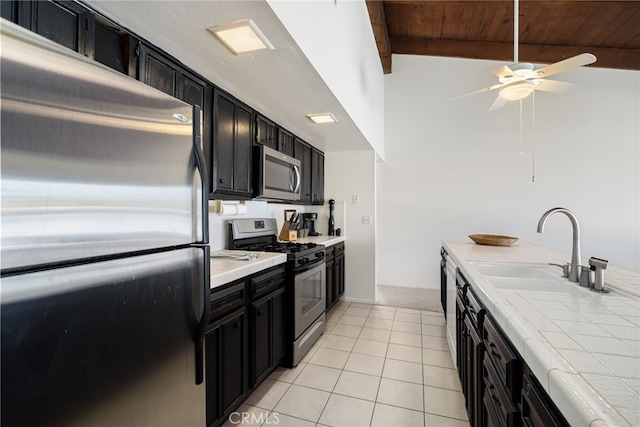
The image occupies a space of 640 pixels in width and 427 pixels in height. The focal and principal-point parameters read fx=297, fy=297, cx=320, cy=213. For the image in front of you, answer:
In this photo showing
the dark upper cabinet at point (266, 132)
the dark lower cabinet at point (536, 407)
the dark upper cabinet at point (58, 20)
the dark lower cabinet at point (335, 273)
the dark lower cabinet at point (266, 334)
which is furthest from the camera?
the dark lower cabinet at point (335, 273)

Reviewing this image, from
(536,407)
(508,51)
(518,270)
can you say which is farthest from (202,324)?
(508,51)

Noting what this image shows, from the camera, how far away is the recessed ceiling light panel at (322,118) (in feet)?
8.55

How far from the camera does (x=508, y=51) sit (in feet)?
14.0

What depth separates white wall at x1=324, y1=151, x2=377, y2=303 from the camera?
407cm

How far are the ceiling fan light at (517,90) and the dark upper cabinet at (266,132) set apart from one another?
2056 millimetres

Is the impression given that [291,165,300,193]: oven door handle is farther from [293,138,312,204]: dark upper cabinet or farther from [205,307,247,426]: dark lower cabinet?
[205,307,247,426]: dark lower cabinet

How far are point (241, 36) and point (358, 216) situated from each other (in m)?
2.98

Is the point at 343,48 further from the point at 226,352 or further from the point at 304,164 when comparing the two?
the point at 226,352

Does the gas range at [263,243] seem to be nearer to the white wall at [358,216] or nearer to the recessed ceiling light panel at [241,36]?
the white wall at [358,216]

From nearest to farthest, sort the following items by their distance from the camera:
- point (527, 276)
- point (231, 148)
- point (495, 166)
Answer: point (527, 276)
point (231, 148)
point (495, 166)

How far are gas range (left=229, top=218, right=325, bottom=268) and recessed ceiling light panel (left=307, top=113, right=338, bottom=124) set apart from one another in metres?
1.11

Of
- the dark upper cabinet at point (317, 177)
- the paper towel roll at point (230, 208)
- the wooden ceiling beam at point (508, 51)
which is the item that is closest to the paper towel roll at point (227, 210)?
the paper towel roll at point (230, 208)

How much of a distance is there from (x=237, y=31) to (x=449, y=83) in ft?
13.7

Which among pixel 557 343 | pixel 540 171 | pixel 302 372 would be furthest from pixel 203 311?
pixel 540 171
